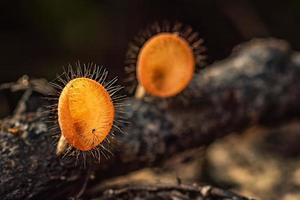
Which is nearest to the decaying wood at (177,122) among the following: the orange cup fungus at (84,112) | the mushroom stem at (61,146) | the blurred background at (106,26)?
the mushroom stem at (61,146)

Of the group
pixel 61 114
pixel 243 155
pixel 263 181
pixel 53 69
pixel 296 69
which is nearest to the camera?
pixel 61 114

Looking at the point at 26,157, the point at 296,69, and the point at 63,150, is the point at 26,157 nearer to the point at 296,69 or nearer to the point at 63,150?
the point at 63,150

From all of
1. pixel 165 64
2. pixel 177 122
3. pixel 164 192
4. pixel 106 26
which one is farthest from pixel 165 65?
pixel 106 26

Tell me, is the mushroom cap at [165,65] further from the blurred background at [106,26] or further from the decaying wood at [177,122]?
the blurred background at [106,26]

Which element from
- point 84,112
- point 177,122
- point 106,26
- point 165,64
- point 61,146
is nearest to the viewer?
point 84,112

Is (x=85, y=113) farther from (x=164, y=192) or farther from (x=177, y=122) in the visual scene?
(x=177, y=122)

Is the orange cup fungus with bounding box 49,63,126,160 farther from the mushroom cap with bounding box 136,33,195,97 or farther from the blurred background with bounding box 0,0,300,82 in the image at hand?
the blurred background with bounding box 0,0,300,82

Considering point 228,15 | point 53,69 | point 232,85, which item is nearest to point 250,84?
point 232,85
